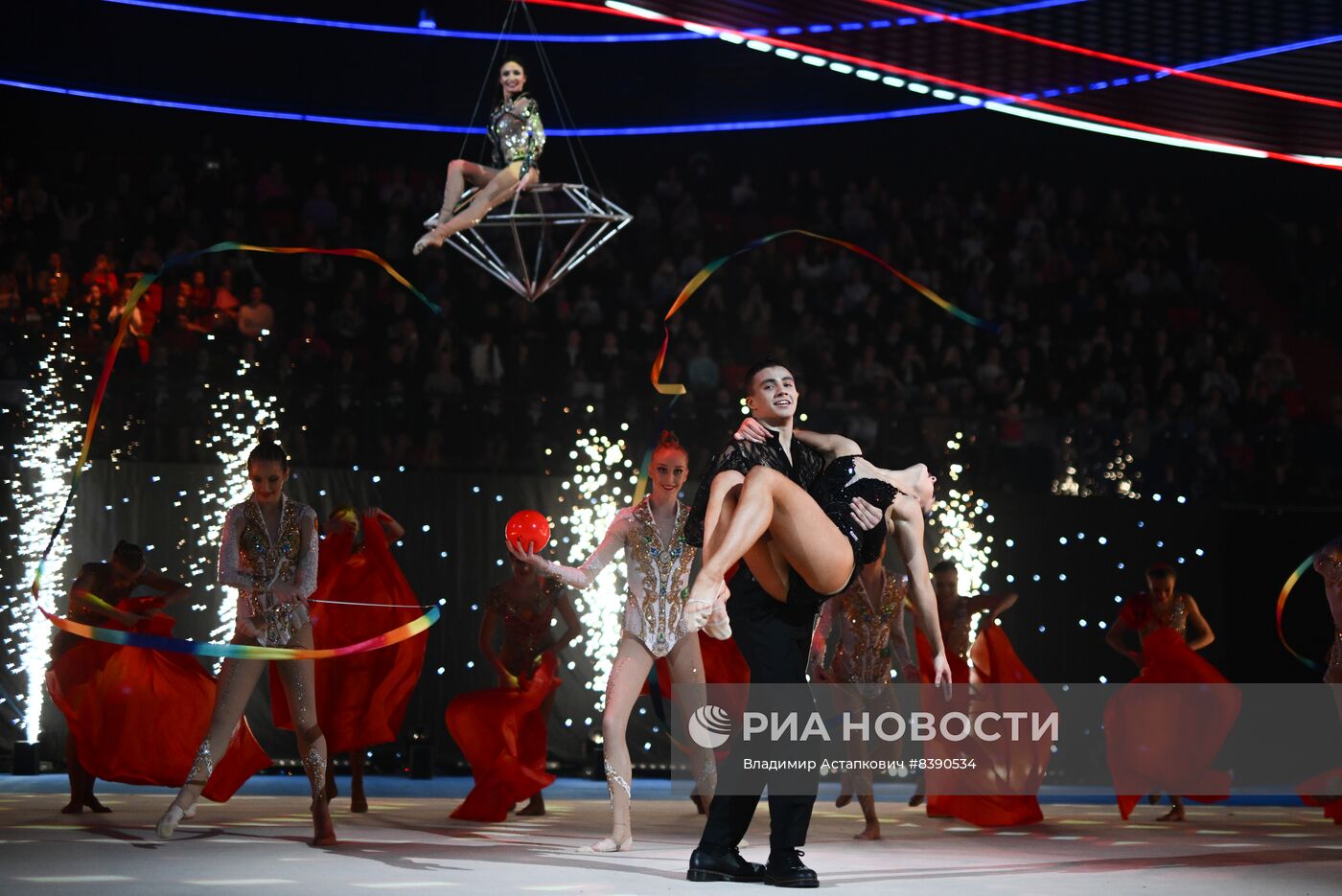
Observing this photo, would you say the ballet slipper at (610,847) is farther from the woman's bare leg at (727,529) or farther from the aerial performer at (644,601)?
the woman's bare leg at (727,529)

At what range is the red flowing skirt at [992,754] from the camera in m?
7.21

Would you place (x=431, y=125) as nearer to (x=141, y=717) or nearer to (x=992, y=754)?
(x=141, y=717)

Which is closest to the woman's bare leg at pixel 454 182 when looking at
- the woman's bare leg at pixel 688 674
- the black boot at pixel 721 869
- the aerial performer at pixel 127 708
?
the aerial performer at pixel 127 708

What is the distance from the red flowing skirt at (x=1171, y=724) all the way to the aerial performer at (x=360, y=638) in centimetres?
398

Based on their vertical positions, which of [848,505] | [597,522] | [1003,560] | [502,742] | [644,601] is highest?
[597,522]

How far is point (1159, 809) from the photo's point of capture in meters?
8.52

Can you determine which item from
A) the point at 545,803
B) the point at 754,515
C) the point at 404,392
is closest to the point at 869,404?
the point at 404,392

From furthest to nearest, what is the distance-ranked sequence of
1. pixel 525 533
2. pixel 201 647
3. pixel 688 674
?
pixel 688 674 < pixel 525 533 < pixel 201 647

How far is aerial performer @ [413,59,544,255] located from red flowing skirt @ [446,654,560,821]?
2311 millimetres

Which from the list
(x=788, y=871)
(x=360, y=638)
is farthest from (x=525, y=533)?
Result: (x=360, y=638)

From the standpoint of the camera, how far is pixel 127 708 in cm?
693

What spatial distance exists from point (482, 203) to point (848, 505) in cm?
332

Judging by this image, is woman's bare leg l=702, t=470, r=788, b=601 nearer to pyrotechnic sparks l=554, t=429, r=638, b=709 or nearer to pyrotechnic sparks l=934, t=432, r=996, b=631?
pyrotechnic sparks l=554, t=429, r=638, b=709

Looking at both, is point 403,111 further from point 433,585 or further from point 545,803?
point 545,803
